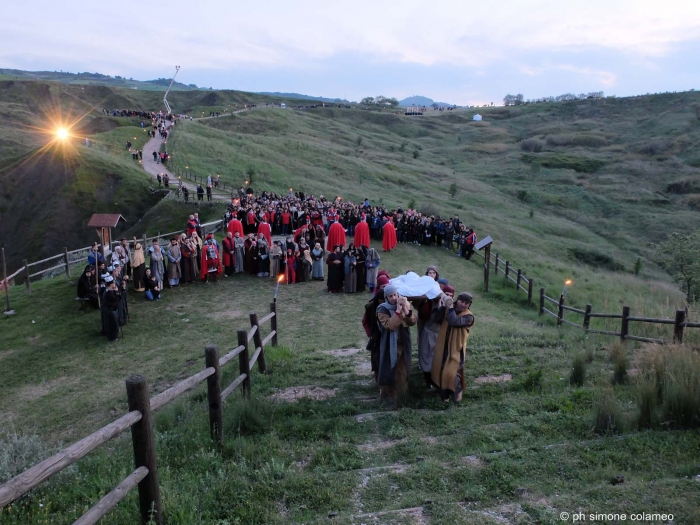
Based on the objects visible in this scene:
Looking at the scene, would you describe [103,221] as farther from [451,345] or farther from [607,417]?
[607,417]

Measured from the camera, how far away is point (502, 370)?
8203 mm

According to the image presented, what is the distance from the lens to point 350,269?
15.9 metres

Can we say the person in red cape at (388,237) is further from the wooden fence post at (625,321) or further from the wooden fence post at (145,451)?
the wooden fence post at (145,451)

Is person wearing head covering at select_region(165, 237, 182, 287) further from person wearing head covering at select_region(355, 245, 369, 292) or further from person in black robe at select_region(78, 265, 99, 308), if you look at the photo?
person wearing head covering at select_region(355, 245, 369, 292)

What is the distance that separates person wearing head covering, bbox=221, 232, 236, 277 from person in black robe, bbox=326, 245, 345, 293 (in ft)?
13.0

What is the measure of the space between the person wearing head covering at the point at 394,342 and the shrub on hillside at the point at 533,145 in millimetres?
73501

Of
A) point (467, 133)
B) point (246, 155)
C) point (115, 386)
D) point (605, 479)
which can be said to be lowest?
point (115, 386)

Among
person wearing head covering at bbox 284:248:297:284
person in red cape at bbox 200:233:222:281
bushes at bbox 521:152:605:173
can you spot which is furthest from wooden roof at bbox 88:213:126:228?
bushes at bbox 521:152:605:173

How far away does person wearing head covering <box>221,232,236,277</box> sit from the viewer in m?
Answer: 17.7

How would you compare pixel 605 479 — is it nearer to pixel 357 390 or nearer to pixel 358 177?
pixel 357 390

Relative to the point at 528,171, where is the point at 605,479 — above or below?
below

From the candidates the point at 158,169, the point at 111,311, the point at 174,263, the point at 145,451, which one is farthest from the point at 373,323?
the point at 158,169

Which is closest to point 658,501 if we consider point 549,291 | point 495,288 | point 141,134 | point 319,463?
point 319,463

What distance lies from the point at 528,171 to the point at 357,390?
2293 inches
